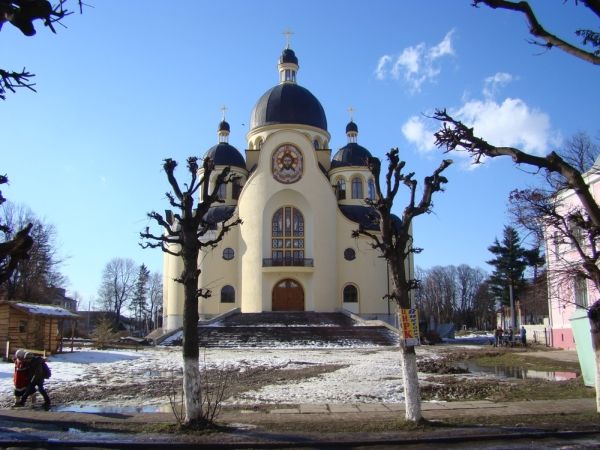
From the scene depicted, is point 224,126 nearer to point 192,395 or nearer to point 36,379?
point 36,379

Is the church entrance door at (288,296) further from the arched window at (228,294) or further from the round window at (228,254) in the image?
the round window at (228,254)

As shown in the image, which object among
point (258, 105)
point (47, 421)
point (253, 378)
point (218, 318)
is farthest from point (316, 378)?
point (258, 105)

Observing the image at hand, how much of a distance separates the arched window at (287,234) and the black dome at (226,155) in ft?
28.1

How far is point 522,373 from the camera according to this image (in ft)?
63.0

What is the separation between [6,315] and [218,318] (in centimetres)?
1884

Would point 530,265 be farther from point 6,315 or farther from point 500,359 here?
point 6,315

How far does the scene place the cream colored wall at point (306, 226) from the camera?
43.9 meters

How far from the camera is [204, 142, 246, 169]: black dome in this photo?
5134 centimetres

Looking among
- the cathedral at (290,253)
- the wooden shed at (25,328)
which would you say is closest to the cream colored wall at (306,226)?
the cathedral at (290,253)

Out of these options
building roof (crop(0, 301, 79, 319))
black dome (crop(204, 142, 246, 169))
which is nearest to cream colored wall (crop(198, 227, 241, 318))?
black dome (crop(204, 142, 246, 169))

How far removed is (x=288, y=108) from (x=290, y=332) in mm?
22040

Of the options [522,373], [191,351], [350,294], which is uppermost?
[350,294]

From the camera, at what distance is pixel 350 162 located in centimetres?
4934

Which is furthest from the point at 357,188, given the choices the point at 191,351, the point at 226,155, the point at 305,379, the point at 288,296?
the point at 191,351
